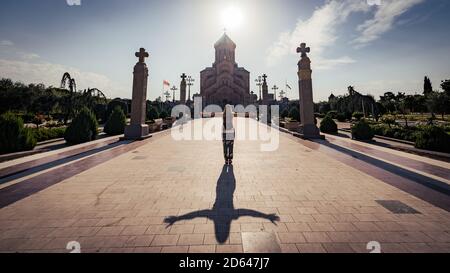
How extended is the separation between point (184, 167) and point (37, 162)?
5600mm

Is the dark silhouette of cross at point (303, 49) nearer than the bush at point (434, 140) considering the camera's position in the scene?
No

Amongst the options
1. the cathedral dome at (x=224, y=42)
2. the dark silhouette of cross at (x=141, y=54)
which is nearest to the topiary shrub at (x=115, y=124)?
the dark silhouette of cross at (x=141, y=54)

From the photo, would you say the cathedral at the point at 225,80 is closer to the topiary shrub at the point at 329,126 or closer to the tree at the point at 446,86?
the tree at the point at 446,86

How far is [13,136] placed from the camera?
29.4 feet

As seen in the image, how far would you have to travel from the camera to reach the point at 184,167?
739 centimetres

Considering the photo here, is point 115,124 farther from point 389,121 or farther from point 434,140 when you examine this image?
point 389,121

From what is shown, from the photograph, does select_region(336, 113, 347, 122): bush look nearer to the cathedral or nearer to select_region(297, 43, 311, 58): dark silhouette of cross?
select_region(297, 43, 311, 58): dark silhouette of cross

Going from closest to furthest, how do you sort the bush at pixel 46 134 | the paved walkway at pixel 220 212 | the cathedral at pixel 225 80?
the paved walkway at pixel 220 212 → the bush at pixel 46 134 → the cathedral at pixel 225 80

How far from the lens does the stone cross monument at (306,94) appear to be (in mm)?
14602

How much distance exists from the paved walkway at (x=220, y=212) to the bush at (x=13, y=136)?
3.96 meters

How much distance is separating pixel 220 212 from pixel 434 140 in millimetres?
10814

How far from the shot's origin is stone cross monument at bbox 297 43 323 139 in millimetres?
14602
